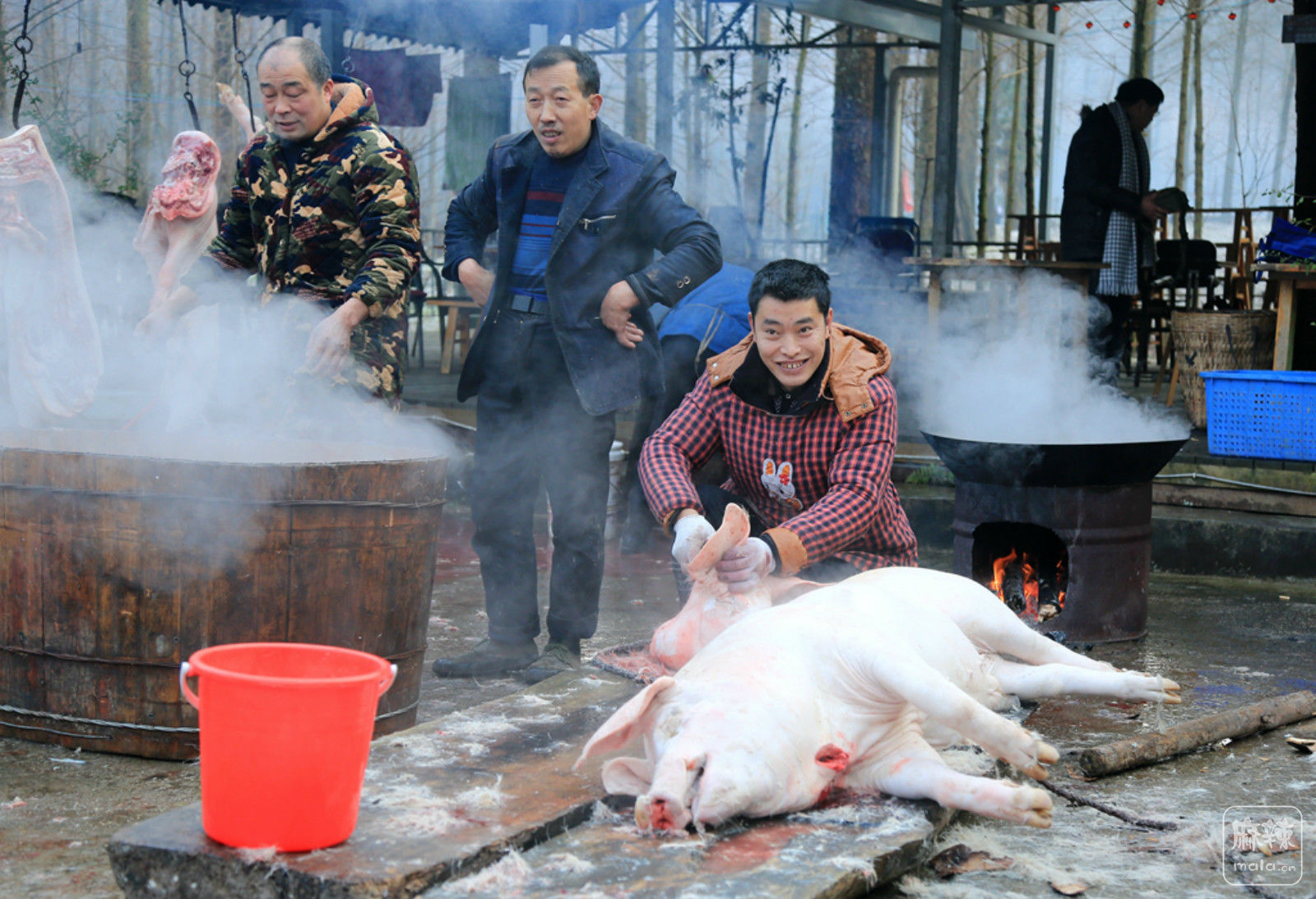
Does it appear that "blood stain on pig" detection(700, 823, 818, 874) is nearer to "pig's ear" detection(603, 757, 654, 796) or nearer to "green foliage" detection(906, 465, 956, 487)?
"pig's ear" detection(603, 757, 654, 796)

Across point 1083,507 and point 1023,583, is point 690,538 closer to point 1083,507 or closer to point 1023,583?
point 1083,507

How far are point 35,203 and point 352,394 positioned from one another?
4.97 feet

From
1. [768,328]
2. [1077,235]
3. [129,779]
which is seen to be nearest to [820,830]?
[768,328]

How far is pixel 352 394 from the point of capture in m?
4.67

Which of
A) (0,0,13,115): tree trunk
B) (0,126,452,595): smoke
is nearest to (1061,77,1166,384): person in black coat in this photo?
(0,126,452,595): smoke

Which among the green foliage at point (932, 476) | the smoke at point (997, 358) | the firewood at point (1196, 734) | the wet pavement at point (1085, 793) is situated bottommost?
the wet pavement at point (1085, 793)

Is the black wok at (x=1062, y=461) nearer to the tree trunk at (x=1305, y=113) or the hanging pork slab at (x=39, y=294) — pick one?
the hanging pork slab at (x=39, y=294)

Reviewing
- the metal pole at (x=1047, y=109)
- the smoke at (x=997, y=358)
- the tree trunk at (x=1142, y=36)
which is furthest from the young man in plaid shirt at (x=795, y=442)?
the tree trunk at (x=1142, y=36)

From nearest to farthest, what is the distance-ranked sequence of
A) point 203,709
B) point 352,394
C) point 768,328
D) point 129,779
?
point 203,709
point 129,779
point 768,328
point 352,394

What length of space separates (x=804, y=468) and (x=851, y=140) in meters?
13.5

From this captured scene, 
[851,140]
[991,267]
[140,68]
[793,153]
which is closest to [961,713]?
[991,267]

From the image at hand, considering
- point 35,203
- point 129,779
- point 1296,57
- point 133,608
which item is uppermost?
point 1296,57

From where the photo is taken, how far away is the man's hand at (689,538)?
12.7 feet

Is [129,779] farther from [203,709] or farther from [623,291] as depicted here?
[623,291]
